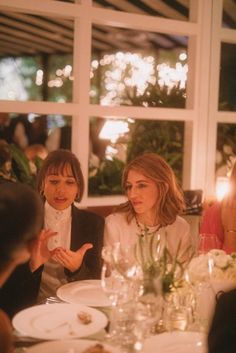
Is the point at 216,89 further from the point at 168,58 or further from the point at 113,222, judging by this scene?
the point at 168,58

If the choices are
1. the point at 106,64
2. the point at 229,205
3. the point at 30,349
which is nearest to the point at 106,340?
the point at 30,349

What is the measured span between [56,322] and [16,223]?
0.67 metres

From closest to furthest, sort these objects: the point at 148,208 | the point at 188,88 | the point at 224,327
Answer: the point at 224,327 → the point at 148,208 → the point at 188,88

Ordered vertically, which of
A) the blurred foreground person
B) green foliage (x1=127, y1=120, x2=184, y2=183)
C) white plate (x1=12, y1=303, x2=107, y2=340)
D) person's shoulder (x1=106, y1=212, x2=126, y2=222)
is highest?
green foliage (x1=127, y1=120, x2=184, y2=183)

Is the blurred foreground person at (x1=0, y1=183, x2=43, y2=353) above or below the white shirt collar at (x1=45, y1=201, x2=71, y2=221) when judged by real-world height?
above

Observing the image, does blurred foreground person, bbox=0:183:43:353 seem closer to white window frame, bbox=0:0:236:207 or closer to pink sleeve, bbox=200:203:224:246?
pink sleeve, bbox=200:203:224:246

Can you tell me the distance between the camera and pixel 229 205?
271 cm

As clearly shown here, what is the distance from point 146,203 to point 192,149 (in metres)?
1.57

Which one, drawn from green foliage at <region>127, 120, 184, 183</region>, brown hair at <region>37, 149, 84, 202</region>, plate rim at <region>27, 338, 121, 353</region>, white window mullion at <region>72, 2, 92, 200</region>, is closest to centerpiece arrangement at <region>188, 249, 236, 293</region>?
plate rim at <region>27, 338, 121, 353</region>

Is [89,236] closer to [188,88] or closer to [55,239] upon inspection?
[55,239]

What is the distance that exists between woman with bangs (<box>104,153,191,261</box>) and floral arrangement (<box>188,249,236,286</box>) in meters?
0.78

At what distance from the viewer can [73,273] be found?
91.4 inches

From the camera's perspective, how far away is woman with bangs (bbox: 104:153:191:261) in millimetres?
2576

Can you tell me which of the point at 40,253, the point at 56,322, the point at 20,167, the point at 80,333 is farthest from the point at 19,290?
the point at 20,167
